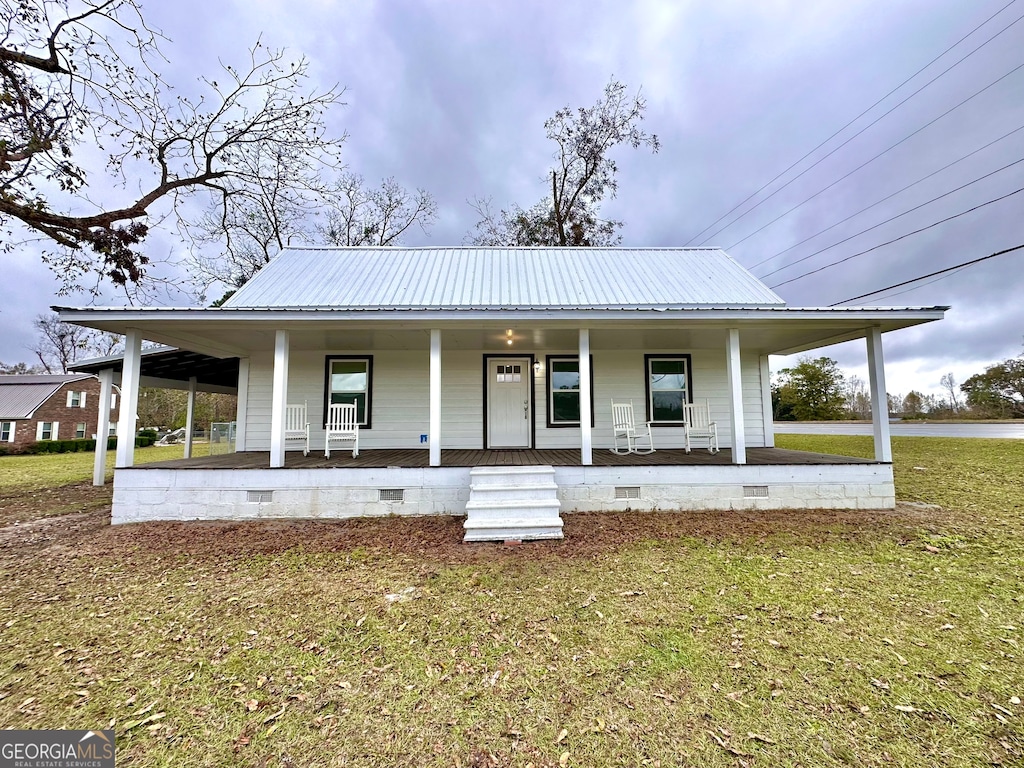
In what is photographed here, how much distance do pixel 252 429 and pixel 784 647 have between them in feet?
28.7

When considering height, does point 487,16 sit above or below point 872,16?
below

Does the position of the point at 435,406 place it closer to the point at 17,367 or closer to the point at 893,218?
the point at 893,218

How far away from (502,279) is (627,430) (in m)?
4.01

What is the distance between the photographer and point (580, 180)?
55.3ft

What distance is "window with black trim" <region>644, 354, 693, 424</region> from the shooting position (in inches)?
320

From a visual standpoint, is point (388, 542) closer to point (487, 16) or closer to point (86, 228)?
point (86, 228)

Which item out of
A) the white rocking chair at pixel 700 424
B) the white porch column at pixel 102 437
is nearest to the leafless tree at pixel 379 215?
the white porch column at pixel 102 437

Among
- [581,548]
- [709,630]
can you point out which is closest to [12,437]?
[581,548]

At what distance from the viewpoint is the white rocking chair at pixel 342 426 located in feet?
21.2

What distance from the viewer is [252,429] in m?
7.97

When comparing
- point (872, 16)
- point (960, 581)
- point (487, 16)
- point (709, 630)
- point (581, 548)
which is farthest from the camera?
point (872, 16)

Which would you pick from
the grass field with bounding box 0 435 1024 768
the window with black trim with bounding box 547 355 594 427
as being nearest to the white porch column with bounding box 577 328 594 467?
the grass field with bounding box 0 435 1024 768

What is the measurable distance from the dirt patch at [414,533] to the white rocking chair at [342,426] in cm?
148

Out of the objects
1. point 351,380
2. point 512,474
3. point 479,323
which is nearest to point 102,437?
point 351,380
